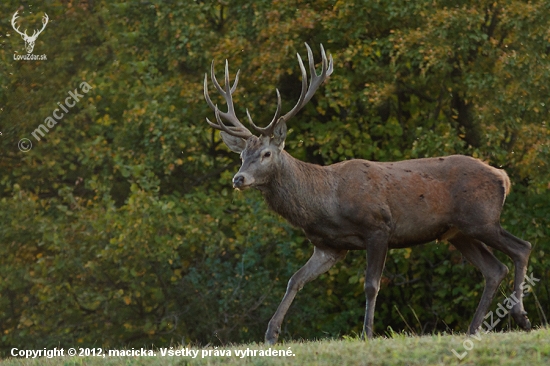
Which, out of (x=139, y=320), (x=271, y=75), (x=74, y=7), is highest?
(x=74, y=7)

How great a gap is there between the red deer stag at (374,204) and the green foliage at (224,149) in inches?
215

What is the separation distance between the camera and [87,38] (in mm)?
21438

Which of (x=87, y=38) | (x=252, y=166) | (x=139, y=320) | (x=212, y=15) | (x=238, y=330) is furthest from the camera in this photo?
(x=87, y=38)

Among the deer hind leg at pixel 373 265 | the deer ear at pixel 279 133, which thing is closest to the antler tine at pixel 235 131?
the deer ear at pixel 279 133

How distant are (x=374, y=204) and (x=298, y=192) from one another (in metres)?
0.73

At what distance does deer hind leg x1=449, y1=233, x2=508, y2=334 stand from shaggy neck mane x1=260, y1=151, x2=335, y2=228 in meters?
1.49

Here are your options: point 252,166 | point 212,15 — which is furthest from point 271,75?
point 252,166

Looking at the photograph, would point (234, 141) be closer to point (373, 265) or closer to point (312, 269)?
point (312, 269)

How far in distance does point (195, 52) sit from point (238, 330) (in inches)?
199

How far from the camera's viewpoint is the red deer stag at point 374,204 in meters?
9.97

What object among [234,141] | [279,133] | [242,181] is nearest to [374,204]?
[279,133]

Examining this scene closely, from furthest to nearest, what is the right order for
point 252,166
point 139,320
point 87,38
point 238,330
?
point 87,38 < point 139,320 < point 238,330 < point 252,166

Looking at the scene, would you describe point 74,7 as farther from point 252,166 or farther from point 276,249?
point 252,166

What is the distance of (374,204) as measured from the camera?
998cm
